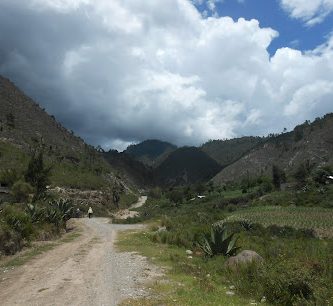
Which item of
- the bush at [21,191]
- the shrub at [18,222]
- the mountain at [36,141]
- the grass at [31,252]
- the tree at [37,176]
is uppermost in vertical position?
the mountain at [36,141]

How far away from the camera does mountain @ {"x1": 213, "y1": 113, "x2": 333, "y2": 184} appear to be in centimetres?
14275

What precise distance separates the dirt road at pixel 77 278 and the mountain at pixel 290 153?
11763 centimetres

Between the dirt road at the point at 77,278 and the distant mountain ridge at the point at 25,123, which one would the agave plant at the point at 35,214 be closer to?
the dirt road at the point at 77,278

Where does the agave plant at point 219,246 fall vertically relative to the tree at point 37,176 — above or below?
below

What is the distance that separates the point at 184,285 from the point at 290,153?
157774mm

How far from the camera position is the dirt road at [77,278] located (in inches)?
416

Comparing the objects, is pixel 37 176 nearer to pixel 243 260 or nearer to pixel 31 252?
pixel 31 252

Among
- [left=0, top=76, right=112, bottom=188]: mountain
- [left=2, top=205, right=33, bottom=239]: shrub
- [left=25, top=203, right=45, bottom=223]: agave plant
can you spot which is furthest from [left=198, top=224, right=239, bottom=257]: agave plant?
[left=0, top=76, right=112, bottom=188]: mountain

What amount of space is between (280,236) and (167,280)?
59.0 ft

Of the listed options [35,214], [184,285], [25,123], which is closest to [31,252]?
[35,214]

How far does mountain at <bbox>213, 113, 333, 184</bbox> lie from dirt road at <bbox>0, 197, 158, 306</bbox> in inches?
4631

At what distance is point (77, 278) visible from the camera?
12.9 meters

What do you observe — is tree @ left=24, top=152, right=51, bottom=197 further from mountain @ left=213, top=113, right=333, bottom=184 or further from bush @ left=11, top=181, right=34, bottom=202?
mountain @ left=213, top=113, right=333, bottom=184

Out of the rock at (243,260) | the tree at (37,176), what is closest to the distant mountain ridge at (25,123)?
the tree at (37,176)
